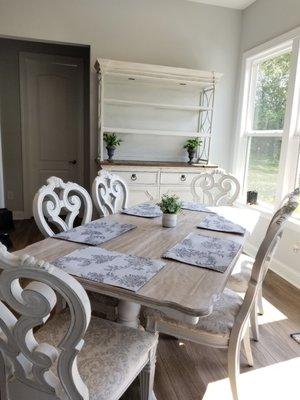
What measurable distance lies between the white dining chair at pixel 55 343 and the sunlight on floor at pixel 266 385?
54 centimetres

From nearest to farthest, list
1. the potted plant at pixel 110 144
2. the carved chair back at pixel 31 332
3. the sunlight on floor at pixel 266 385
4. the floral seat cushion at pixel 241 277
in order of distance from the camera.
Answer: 1. the carved chair back at pixel 31 332
2. the sunlight on floor at pixel 266 385
3. the floral seat cushion at pixel 241 277
4. the potted plant at pixel 110 144

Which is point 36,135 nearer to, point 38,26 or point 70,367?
point 38,26

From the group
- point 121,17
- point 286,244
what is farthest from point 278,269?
point 121,17

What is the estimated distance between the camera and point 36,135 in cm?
438

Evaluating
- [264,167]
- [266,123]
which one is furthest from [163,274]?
[266,123]

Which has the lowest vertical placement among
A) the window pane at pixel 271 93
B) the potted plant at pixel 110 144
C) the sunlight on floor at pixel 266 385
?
the sunlight on floor at pixel 266 385

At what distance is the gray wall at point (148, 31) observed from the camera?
10.8 feet

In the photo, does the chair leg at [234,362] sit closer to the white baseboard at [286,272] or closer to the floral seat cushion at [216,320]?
the floral seat cushion at [216,320]

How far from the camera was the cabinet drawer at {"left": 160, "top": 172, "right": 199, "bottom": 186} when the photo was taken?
11.1 ft

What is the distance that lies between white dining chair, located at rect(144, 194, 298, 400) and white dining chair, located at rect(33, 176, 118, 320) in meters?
0.25

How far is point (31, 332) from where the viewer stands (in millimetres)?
866

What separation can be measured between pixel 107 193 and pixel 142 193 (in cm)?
111

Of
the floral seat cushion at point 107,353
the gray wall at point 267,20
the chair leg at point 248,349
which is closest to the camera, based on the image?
the floral seat cushion at point 107,353

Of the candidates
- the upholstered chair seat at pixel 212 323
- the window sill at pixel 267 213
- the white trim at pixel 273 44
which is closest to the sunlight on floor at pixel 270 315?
the window sill at pixel 267 213
